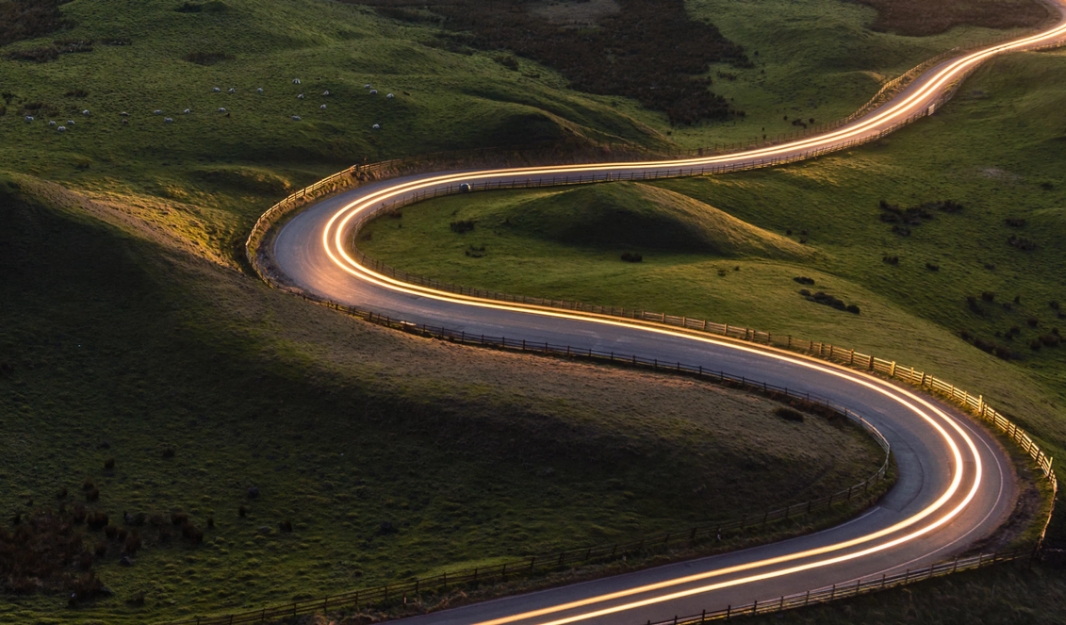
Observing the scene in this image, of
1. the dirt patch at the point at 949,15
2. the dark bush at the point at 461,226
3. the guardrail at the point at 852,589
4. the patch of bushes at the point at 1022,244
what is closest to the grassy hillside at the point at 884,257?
the patch of bushes at the point at 1022,244

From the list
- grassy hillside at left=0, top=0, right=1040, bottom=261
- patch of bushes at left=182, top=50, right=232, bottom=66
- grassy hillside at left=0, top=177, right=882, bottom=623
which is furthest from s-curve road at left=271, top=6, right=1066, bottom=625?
patch of bushes at left=182, top=50, right=232, bottom=66

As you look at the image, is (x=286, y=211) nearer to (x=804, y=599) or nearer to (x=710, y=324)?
(x=710, y=324)

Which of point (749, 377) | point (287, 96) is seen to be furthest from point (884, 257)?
point (287, 96)

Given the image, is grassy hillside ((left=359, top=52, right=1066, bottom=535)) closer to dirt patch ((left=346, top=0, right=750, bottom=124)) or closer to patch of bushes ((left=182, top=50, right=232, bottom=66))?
dirt patch ((left=346, top=0, right=750, bottom=124))

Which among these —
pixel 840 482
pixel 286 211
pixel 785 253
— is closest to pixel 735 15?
pixel 785 253

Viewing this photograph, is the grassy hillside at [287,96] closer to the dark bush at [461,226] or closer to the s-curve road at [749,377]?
the s-curve road at [749,377]
